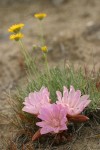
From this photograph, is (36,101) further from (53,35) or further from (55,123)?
(53,35)

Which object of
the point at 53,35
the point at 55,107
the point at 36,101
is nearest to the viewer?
the point at 55,107

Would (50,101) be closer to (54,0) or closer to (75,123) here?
(75,123)

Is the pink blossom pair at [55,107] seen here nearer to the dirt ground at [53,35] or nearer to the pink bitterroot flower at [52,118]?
the pink bitterroot flower at [52,118]

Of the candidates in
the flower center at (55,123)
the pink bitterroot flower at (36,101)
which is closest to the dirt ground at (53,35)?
the pink bitterroot flower at (36,101)

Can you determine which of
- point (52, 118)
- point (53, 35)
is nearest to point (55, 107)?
point (52, 118)

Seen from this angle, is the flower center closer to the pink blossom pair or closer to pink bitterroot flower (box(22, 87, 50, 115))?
the pink blossom pair

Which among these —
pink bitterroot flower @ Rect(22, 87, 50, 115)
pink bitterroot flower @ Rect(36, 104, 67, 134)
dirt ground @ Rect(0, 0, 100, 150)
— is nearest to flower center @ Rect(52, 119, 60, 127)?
pink bitterroot flower @ Rect(36, 104, 67, 134)

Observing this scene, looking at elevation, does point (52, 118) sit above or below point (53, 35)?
above

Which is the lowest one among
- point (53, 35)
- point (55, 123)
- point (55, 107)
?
point (53, 35)
